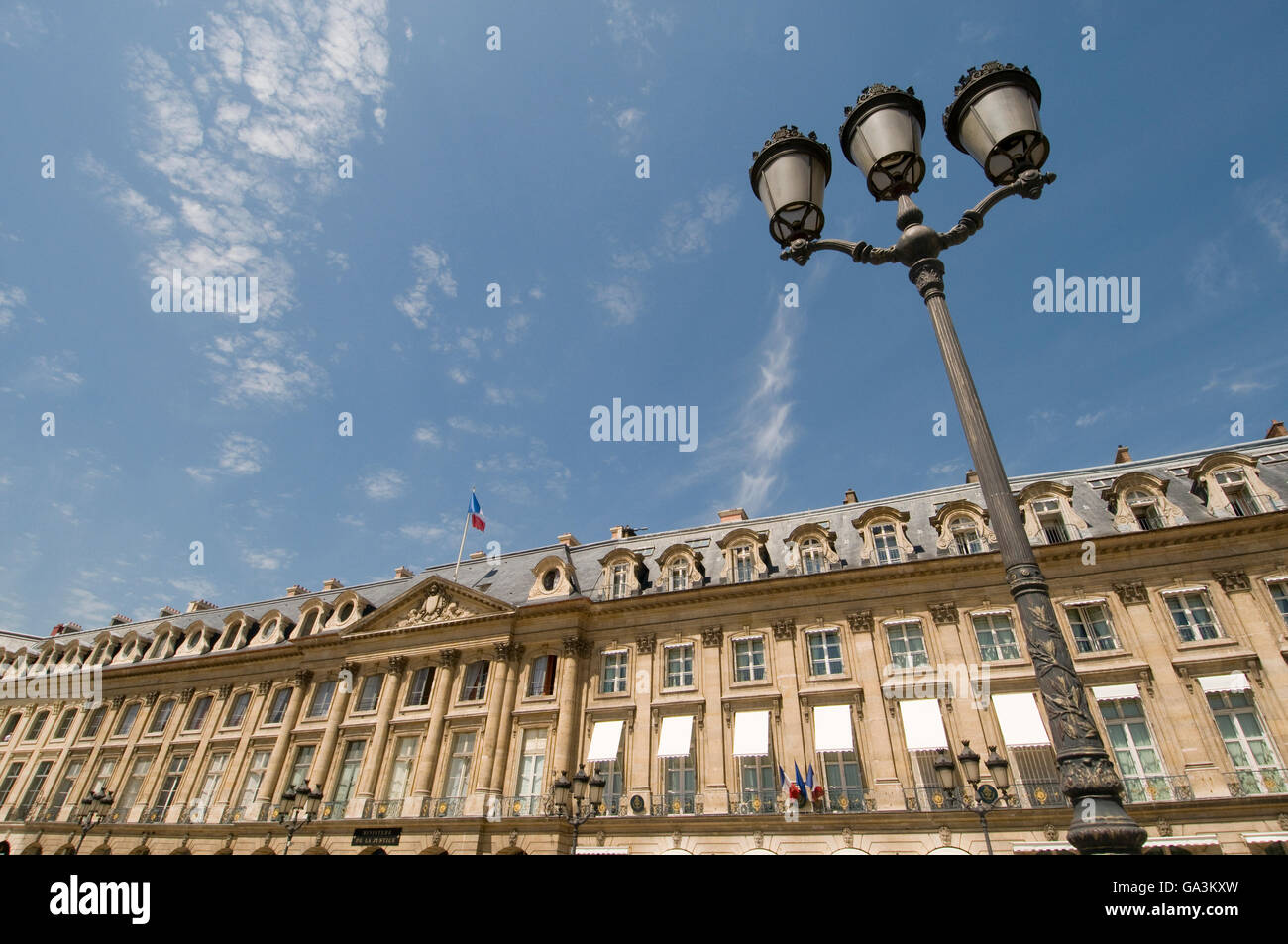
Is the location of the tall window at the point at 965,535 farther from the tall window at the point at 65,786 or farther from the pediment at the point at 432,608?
the tall window at the point at 65,786

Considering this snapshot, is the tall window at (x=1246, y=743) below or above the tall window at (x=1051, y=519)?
below

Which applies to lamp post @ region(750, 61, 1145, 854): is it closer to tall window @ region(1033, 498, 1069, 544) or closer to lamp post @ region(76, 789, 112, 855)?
tall window @ region(1033, 498, 1069, 544)

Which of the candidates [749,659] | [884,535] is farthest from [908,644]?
[749,659]

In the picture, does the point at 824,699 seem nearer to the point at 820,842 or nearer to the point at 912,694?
the point at 912,694

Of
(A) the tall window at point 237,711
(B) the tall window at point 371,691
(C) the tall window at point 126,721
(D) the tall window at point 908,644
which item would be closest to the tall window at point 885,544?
(D) the tall window at point 908,644

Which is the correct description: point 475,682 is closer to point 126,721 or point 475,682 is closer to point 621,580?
point 621,580

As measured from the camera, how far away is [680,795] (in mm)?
26156

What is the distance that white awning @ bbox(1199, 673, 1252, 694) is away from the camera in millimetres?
21969

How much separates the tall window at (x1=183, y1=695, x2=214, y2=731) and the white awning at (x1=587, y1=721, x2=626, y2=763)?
84.8 feet

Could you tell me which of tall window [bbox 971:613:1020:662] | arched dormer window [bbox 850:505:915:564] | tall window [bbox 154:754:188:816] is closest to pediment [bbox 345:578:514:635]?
tall window [bbox 154:754:188:816]

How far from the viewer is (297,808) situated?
28.0 m

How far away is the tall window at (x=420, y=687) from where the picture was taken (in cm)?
3294

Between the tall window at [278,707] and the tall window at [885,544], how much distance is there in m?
32.1

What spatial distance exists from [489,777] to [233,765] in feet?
56.1
